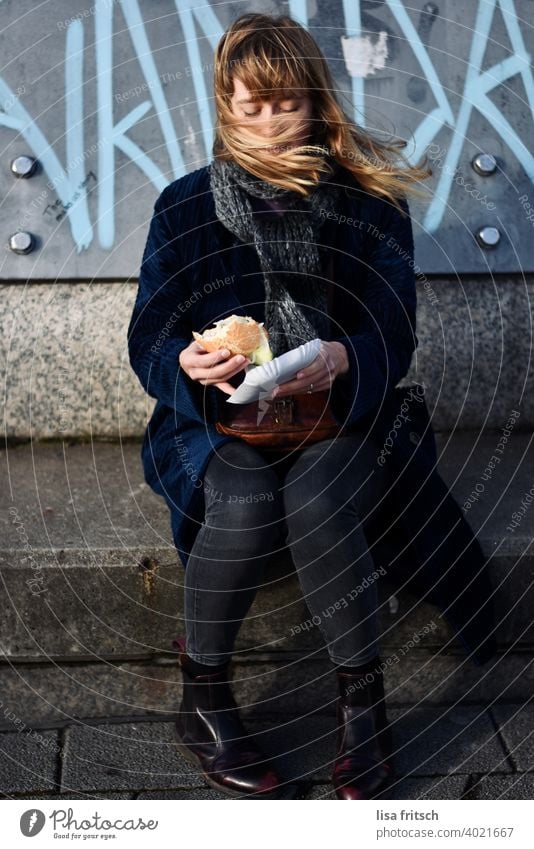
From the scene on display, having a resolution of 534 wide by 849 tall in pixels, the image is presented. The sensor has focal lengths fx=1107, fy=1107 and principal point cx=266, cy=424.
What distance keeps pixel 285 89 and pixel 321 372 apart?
0.62 meters

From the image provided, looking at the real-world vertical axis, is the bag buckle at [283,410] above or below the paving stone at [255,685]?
above

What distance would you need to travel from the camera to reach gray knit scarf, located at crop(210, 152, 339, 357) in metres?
2.37

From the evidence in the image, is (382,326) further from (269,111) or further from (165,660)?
(165,660)

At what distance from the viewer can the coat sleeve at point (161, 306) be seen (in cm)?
241

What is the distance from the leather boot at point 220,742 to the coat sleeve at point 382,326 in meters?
0.62

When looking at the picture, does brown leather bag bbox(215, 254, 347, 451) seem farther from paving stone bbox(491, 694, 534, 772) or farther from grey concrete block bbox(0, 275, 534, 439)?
grey concrete block bbox(0, 275, 534, 439)

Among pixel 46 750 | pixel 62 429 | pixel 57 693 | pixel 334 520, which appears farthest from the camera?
pixel 62 429

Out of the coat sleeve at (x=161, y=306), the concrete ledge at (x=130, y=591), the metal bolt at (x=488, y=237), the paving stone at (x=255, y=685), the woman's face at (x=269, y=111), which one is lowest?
the paving stone at (x=255, y=685)

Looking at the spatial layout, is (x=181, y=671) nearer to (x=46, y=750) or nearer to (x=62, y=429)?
(x=46, y=750)

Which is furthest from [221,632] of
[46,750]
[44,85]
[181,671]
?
[44,85]

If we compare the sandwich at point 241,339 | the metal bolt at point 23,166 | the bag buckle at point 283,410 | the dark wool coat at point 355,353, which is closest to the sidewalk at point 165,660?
the dark wool coat at point 355,353

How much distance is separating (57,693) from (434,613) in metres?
0.88

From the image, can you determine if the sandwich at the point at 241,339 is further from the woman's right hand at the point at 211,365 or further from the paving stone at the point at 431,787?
the paving stone at the point at 431,787
